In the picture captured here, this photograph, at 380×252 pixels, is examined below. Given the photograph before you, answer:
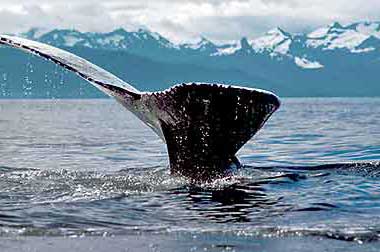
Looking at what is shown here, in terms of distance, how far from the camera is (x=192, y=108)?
711 cm

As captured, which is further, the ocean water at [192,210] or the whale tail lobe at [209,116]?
the whale tail lobe at [209,116]

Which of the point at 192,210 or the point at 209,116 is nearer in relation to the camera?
the point at 192,210

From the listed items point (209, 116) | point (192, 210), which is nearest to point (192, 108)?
point (209, 116)

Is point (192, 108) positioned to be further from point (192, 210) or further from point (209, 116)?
point (192, 210)

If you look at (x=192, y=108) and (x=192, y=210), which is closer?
(x=192, y=210)

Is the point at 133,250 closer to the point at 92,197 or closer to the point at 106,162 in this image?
the point at 92,197

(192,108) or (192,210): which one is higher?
(192,108)

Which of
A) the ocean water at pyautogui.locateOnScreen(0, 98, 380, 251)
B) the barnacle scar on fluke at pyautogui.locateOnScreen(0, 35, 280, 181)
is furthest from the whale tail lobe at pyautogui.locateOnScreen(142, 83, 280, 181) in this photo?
the ocean water at pyautogui.locateOnScreen(0, 98, 380, 251)

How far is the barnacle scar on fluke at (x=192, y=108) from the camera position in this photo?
6996mm

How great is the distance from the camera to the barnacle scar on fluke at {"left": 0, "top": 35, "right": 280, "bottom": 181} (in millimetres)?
6996

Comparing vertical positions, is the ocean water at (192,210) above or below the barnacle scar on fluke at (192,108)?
below

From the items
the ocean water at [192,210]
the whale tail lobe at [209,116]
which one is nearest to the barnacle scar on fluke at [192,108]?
the whale tail lobe at [209,116]

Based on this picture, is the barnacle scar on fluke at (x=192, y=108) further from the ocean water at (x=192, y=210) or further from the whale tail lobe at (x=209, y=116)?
the ocean water at (x=192, y=210)

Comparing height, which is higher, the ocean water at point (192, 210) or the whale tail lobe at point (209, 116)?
the whale tail lobe at point (209, 116)
